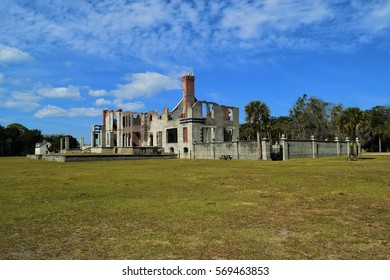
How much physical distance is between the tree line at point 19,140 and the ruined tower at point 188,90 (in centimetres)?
4411

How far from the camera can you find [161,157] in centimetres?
5547

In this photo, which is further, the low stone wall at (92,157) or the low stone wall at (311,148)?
the low stone wall at (311,148)

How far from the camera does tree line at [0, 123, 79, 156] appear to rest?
10077 cm

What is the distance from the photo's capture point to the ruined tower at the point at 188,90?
6981 centimetres

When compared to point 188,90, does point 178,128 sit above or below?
below

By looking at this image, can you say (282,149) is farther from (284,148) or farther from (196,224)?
(196,224)

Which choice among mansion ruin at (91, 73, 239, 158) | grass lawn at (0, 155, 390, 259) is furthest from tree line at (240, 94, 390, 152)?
grass lawn at (0, 155, 390, 259)

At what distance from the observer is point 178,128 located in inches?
2564

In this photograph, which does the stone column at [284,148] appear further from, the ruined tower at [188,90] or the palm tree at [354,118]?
the ruined tower at [188,90]

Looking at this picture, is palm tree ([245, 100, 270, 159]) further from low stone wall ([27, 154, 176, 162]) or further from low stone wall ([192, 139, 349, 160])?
low stone wall ([27, 154, 176, 162])

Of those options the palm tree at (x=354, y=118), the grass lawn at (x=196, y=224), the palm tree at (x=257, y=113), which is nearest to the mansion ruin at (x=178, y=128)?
the palm tree at (x=257, y=113)

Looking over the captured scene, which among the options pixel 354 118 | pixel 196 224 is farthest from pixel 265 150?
pixel 196 224

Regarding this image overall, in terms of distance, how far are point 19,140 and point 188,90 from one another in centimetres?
6485

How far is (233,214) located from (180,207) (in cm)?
171
